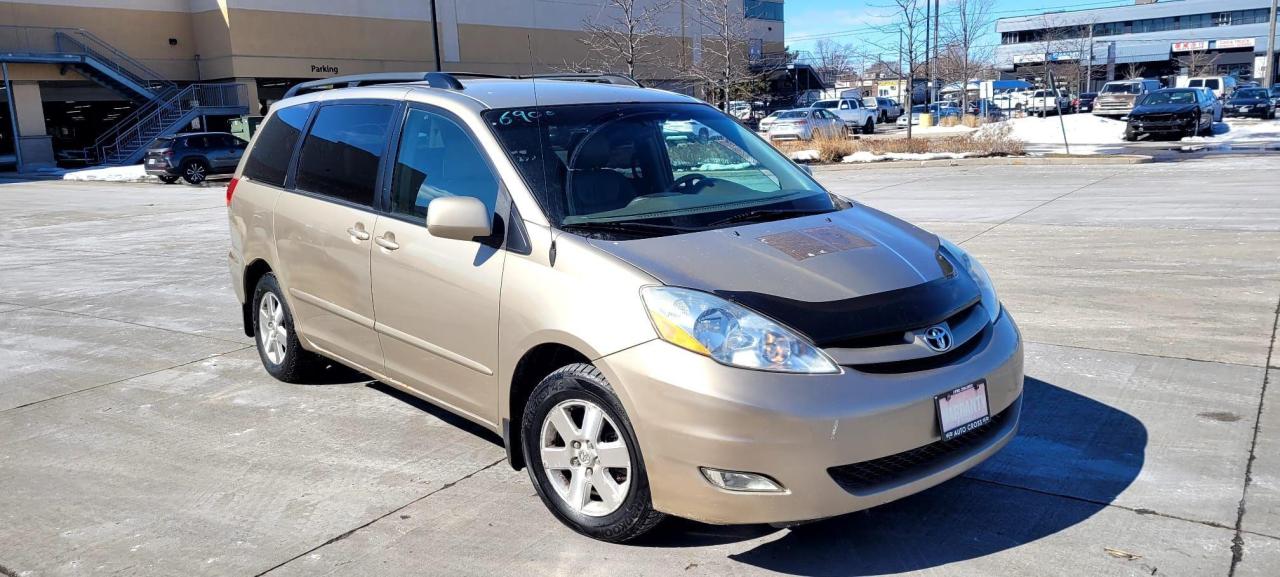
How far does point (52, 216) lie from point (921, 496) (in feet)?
62.8

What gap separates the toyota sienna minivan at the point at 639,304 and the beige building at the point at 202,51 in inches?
1442

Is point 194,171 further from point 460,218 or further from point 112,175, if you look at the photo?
point 460,218

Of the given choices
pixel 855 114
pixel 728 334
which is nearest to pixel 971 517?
pixel 728 334

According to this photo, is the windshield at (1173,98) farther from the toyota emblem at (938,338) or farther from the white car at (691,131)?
the toyota emblem at (938,338)

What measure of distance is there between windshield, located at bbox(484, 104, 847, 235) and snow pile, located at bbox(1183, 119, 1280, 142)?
1037 inches

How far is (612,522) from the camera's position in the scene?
3.66m

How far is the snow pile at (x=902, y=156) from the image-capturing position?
2298cm

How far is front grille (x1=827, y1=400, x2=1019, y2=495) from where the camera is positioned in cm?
334

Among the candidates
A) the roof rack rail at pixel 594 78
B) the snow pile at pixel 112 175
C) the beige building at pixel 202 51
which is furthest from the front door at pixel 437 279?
the beige building at pixel 202 51

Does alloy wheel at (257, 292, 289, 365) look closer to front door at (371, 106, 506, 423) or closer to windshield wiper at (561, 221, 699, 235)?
front door at (371, 106, 506, 423)

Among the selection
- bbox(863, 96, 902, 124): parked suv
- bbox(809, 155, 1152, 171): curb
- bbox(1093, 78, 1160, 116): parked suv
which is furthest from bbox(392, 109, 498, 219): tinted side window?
bbox(863, 96, 902, 124): parked suv

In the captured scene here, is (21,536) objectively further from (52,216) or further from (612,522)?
(52,216)

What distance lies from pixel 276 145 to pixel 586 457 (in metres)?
3.32

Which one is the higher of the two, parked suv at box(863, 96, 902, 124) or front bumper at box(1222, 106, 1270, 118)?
parked suv at box(863, 96, 902, 124)
